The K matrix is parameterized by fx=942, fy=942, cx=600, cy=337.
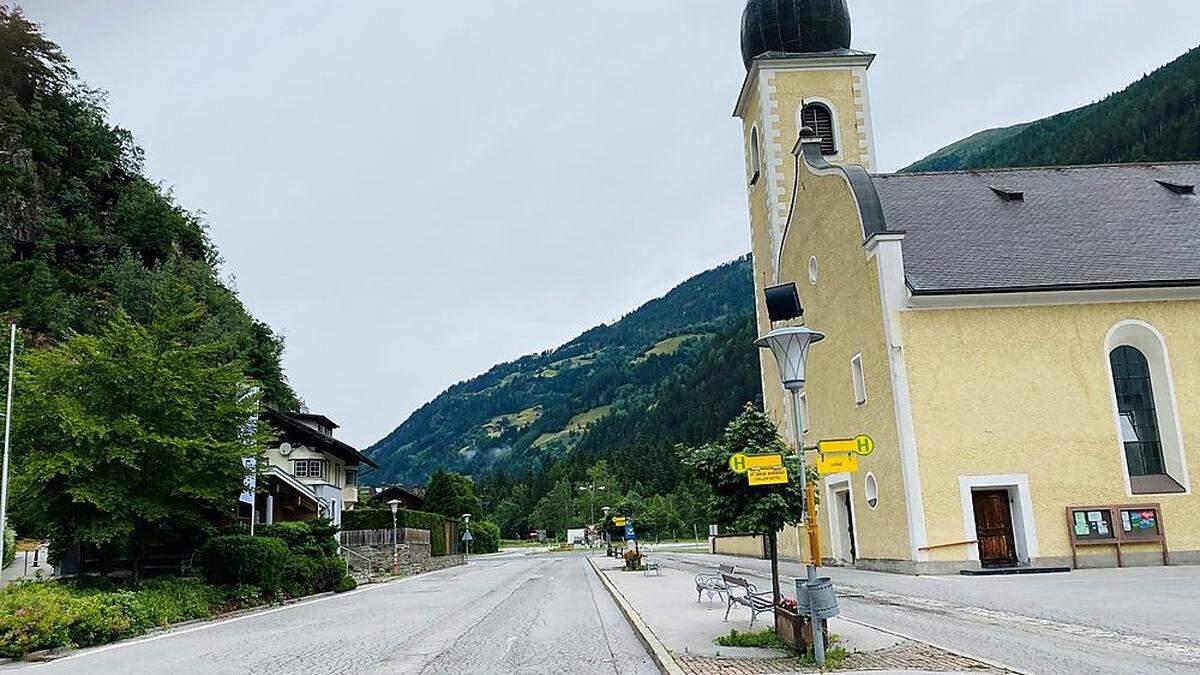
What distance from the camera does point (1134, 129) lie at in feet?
360

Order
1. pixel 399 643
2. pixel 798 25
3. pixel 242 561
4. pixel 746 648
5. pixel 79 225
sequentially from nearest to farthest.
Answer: pixel 746 648
pixel 399 643
pixel 242 561
pixel 798 25
pixel 79 225

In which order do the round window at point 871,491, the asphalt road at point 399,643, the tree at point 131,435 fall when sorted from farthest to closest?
the round window at point 871,491 < the tree at point 131,435 < the asphalt road at point 399,643

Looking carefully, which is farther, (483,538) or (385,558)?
(483,538)

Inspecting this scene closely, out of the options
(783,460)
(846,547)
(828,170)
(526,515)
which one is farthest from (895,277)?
(526,515)

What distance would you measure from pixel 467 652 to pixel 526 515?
440ft

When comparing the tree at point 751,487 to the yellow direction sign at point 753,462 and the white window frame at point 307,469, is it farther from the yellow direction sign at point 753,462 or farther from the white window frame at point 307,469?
the white window frame at point 307,469

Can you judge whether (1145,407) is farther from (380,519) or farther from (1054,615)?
(380,519)

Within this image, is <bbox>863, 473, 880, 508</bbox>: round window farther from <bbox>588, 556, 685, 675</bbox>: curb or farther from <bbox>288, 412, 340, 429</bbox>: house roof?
<bbox>288, 412, 340, 429</bbox>: house roof

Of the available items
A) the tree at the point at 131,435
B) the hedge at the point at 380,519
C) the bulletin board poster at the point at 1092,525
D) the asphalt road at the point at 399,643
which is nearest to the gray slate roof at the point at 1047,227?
the bulletin board poster at the point at 1092,525

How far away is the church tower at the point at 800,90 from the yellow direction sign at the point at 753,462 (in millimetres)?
27607

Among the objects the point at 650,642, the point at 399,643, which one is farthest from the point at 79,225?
the point at 650,642

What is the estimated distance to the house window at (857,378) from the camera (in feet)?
88.9

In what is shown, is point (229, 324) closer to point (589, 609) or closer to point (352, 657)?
point (589, 609)

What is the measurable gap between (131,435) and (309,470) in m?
37.7
